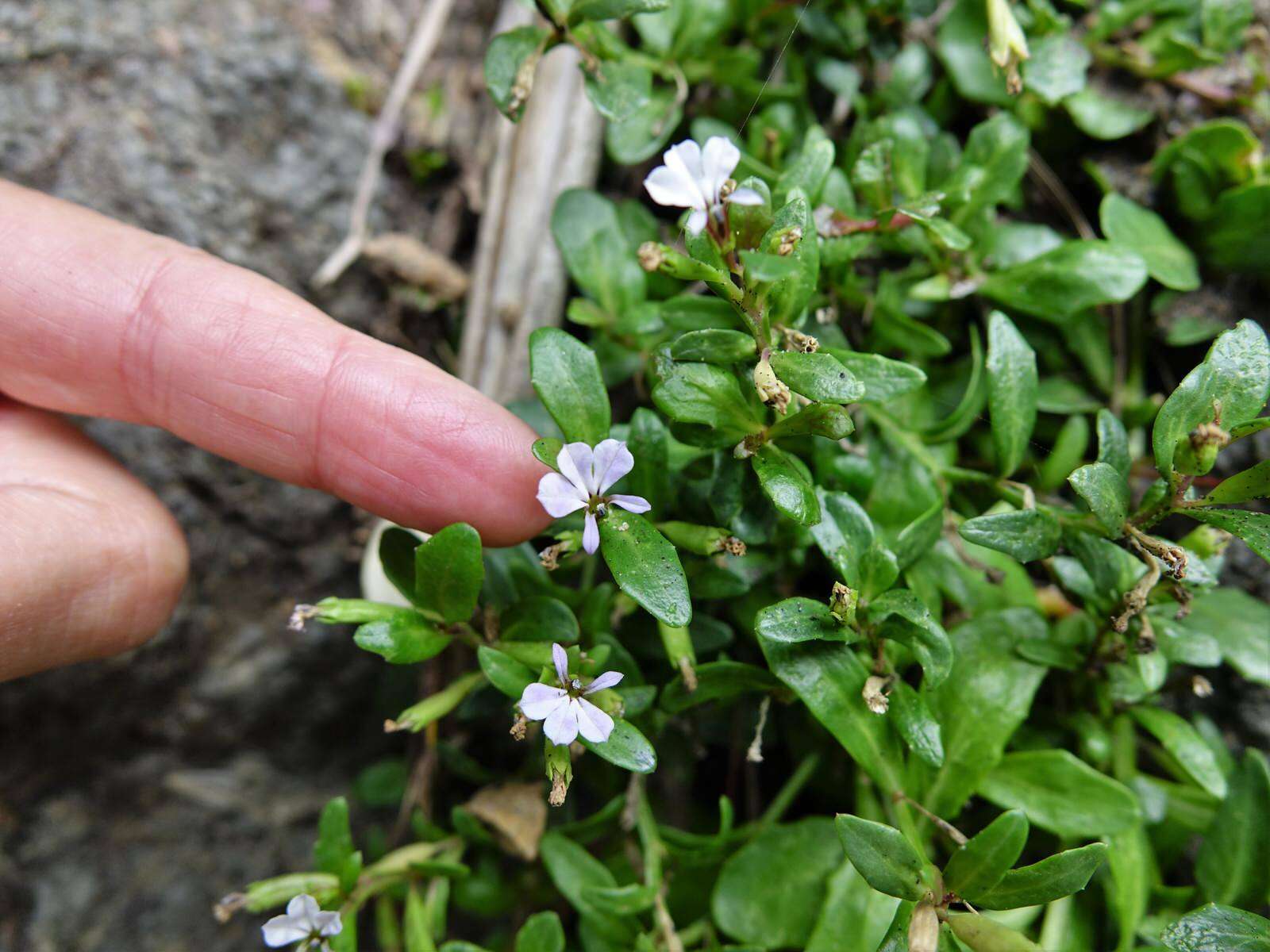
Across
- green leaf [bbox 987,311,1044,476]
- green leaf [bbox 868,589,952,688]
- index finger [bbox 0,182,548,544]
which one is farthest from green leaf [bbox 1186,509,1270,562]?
index finger [bbox 0,182,548,544]

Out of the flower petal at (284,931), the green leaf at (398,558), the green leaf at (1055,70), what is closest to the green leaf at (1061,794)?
the green leaf at (398,558)

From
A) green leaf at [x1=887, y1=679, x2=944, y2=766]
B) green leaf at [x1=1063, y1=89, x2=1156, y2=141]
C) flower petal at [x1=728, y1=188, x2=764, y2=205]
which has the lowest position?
green leaf at [x1=887, y1=679, x2=944, y2=766]

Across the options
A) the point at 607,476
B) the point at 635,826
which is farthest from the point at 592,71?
the point at 635,826

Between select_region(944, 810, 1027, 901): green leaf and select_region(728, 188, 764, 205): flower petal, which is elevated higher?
select_region(728, 188, 764, 205): flower petal

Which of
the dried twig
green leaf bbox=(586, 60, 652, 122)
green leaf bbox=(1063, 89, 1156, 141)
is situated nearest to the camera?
green leaf bbox=(586, 60, 652, 122)

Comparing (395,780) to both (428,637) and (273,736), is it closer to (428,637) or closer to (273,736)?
(273,736)

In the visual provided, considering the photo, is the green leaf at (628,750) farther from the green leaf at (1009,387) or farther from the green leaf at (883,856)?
the green leaf at (1009,387)

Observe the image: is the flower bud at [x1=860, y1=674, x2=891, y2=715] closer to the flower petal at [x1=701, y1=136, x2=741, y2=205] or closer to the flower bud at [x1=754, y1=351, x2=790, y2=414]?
the flower bud at [x1=754, y1=351, x2=790, y2=414]
